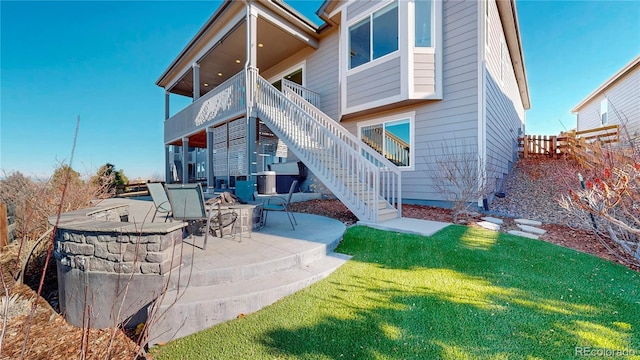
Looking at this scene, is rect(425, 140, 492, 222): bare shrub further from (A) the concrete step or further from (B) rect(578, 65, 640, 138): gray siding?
(B) rect(578, 65, 640, 138): gray siding

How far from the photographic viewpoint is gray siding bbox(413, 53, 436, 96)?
23.3 ft

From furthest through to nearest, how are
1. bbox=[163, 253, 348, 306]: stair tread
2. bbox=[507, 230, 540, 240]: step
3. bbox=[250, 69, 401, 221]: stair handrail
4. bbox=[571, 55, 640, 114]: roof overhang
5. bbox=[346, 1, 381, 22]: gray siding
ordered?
1. bbox=[571, 55, 640, 114]: roof overhang
2. bbox=[346, 1, 381, 22]: gray siding
3. bbox=[250, 69, 401, 221]: stair handrail
4. bbox=[507, 230, 540, 240]: step
5. bbox=[163, 253, 348, 306]: stair tread

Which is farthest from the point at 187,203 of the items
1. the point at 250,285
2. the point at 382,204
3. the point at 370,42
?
the point at 370,42

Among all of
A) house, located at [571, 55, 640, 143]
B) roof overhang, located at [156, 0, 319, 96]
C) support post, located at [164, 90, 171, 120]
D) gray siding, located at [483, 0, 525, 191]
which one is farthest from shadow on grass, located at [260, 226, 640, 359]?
support post, located at [164, 90, 171, 120]

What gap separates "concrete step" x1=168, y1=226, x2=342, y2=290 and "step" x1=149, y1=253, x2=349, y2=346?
0.06 metres

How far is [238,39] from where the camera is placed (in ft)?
31.7

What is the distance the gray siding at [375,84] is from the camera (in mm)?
7410

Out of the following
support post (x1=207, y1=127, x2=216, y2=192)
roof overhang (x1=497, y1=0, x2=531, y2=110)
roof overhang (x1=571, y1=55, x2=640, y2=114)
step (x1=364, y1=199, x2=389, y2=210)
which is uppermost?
roof overhang (x1=497, y1=0, x2=531, y2=110)

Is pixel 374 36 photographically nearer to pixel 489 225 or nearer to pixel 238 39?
pixel 238 39

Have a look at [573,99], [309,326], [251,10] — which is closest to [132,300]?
[309,326]

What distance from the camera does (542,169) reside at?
10125 millimetres

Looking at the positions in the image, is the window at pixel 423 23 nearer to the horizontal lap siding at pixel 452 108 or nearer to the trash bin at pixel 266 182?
the horizontal lap siding at pixel 452 108

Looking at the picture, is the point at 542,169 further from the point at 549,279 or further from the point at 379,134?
the point at 549,279

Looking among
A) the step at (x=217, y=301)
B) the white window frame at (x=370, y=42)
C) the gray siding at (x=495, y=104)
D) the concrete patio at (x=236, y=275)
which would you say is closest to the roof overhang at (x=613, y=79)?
the gray siding at (x=495, y=104)
